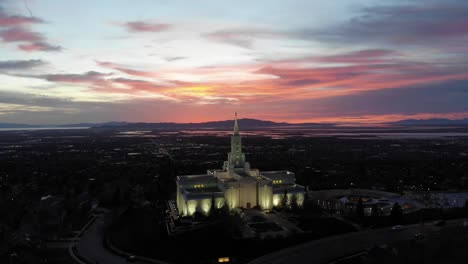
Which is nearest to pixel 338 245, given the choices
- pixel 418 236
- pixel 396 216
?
pixel 418 236

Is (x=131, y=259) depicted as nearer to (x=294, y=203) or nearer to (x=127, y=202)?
(x=294, y=203)

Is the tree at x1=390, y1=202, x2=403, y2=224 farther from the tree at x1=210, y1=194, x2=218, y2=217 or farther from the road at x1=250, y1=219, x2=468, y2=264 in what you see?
the tree at x1=210, y1=194, x2=218, y2=217

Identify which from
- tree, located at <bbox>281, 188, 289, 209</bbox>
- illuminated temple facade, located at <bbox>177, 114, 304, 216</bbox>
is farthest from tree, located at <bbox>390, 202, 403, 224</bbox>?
tree, located at <bbox>281, 188, 289, 209</bbox>

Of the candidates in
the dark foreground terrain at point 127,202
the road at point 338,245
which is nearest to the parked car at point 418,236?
the road at point 338,245

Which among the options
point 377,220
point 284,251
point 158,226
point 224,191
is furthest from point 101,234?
point 377,220

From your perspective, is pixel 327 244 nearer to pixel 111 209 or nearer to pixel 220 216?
pixel 220 216

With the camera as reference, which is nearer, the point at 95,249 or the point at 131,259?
the point at 131,259
